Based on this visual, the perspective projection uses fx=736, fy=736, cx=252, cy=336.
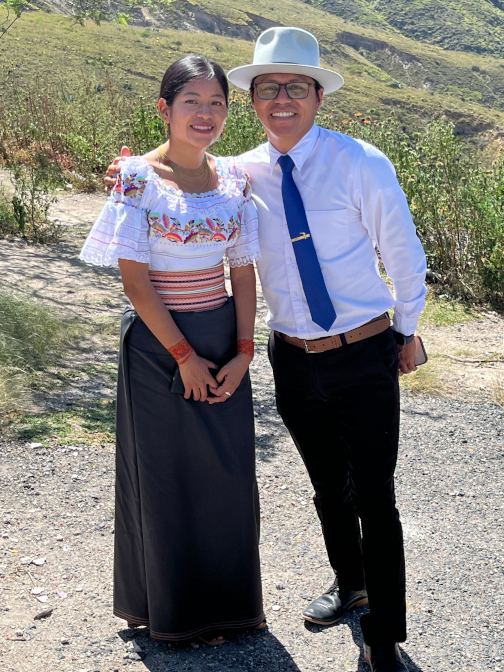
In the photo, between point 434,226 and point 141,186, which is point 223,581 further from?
point 434,226

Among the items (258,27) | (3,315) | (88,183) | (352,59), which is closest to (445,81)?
(352,59)

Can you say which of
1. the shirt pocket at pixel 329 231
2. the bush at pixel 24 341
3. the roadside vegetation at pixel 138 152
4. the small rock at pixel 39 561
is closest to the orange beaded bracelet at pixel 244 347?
the shirt pocket at pixel 329 231

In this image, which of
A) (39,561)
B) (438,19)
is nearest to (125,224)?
(39,561)

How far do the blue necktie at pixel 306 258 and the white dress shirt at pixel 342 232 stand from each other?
0.13 feet

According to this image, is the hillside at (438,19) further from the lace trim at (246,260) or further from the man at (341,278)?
the lace trim at (246,260)

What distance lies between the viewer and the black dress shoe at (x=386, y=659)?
2418 mm

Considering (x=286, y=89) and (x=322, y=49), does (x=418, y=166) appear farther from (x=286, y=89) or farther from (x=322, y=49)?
(x=322, y=49)

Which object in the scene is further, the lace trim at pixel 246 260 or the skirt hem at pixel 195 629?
the skirt hem at pixel 195 629

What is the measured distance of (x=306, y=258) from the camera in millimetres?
2322

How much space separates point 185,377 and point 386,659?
1.15m

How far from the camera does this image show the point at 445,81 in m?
70.0

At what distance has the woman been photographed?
2.23 m

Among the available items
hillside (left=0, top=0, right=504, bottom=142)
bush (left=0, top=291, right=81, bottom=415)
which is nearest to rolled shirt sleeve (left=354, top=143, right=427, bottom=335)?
bush (left=0, top=291, right=81, bottom=415)

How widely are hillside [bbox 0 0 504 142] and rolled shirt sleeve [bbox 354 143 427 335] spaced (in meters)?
8.97
